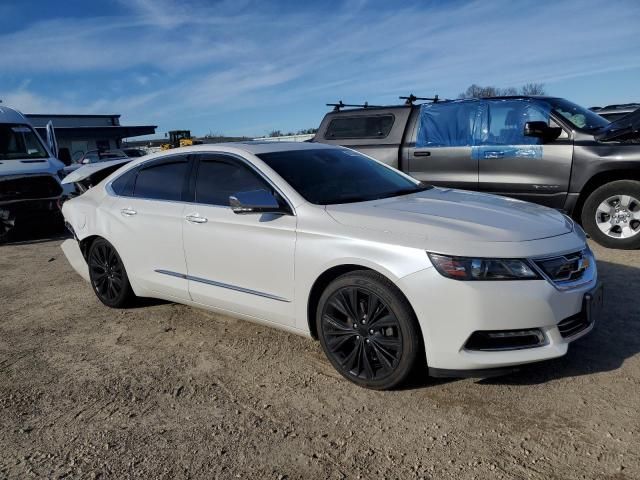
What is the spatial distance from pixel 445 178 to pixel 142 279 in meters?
4.54

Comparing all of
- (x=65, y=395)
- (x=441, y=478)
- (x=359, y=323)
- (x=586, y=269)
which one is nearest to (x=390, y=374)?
(x=359, y=323)

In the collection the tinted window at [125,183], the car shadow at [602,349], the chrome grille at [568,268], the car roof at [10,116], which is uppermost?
the car roof at [10,116]

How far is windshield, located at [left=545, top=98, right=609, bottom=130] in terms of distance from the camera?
6.68 m

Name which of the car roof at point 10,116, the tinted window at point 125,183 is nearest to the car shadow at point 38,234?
the car roof at point 10,116

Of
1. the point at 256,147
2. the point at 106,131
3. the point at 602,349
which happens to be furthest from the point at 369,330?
the point at 106,131

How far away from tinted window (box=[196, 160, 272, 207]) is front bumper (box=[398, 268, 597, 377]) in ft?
4.97

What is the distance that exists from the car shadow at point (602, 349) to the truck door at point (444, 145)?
3.09m

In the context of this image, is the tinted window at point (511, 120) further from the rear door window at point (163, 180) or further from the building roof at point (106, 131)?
the building roof at point (106, 131)

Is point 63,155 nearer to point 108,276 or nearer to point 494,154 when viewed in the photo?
point 108,276

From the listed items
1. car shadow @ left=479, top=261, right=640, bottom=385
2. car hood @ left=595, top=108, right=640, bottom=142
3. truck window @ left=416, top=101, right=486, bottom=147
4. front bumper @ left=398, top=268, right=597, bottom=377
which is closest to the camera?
front bumper @ left=398, top=268, right=597, bottom=377

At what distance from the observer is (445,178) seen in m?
7.57

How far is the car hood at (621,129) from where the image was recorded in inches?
240

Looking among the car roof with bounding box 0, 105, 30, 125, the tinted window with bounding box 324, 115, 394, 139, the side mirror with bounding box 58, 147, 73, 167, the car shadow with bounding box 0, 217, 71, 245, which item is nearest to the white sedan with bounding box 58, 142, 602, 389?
the tinted window with bounding box 324, 115, 394, 139

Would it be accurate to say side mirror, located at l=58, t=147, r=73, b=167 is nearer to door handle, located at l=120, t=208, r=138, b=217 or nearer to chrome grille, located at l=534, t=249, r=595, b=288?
door handle, located at l=120, t=208, r=138, b=217
